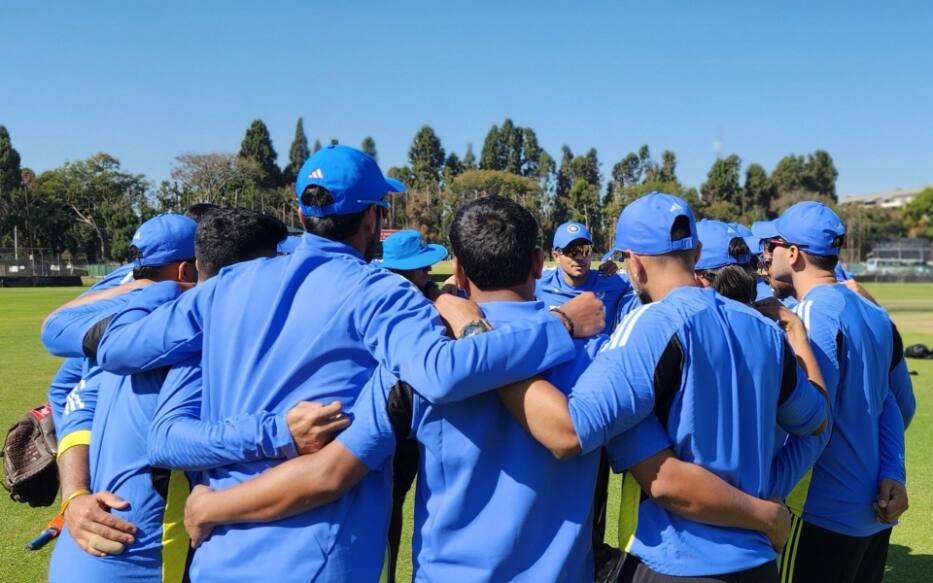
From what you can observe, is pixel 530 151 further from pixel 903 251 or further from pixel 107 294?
pixel 107 294

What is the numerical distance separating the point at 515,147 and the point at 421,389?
113 meters

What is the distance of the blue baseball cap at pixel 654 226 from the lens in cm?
250

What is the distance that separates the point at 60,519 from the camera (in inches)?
119

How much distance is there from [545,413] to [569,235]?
569cm

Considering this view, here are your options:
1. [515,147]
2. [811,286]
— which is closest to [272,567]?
[811,286]

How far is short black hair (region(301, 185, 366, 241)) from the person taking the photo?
2.41m

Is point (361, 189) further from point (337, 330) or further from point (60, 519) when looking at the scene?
point (60, 519)

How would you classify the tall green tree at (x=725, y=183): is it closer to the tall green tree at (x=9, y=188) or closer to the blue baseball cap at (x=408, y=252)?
the tall green tree at (x=9, y=188)

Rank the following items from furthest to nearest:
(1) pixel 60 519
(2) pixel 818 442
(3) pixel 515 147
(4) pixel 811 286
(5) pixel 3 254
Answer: (3) pixel 515 147, (5) pixel 3 254, (4) pixel 811 286, (1) pixel 60 519, (2) pixel 818 442

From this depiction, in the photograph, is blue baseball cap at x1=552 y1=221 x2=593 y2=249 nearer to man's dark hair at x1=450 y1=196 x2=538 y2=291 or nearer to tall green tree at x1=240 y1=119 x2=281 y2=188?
man's dark hair at x1=450 y1=196 x2=538 y2=291

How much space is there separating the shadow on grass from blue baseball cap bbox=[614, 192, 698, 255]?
371 cm

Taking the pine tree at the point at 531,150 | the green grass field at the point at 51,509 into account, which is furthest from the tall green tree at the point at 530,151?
the green grass field at the point at 51,509

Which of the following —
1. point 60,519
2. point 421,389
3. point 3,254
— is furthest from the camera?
point 3,254

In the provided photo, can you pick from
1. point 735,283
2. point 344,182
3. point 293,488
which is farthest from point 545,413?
point 735,283
